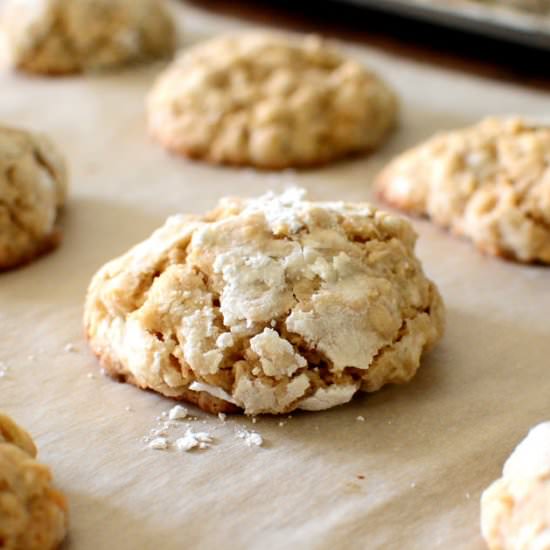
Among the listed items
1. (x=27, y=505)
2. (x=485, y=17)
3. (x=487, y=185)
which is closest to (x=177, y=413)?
(x=27, y=505)

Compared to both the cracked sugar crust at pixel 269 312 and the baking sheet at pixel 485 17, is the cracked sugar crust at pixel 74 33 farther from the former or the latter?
the cracked sugar crust at pixel 269 312

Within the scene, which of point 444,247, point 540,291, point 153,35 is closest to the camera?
point 540,291

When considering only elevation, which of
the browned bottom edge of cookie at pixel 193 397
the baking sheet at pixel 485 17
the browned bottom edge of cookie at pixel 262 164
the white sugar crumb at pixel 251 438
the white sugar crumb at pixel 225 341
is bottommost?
the white sugar crumb at pixel 251 438

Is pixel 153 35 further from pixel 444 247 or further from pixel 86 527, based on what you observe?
pixel 86 527

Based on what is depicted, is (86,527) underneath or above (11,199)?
underneath

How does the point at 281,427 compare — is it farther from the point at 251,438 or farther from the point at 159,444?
the point at 159,444

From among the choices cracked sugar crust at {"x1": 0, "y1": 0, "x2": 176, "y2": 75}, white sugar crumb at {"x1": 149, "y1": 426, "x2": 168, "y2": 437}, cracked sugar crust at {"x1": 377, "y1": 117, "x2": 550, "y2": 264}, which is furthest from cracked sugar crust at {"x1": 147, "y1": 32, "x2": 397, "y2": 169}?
white sugar crumb at {"x1": 149, "y1": 426, "x2": 168, "y2": 437}

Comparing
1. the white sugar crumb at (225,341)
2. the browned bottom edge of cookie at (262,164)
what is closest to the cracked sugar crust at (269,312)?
the white sugar crumb at (225,341)

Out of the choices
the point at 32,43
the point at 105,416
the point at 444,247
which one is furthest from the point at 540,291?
the point at 32,43
